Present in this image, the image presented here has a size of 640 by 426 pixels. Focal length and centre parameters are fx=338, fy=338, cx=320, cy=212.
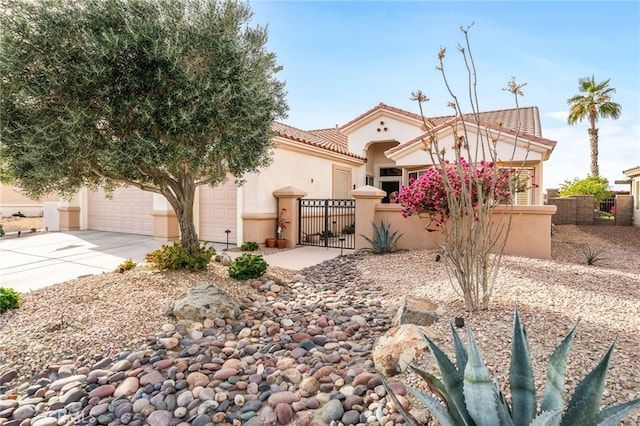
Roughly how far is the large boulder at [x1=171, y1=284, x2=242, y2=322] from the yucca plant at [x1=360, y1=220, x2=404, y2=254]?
206 inches

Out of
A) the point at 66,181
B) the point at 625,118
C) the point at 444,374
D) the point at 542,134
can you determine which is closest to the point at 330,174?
the point at 542,134

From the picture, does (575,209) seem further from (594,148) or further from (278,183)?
(278,183)

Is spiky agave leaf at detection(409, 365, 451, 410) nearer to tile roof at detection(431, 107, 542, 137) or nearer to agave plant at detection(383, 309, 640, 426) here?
agave plant at detection(383, 309, 640, 426)

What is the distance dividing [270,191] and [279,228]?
1.28m

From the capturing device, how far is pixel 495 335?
3.39 m

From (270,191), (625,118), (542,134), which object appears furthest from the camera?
(625,118)

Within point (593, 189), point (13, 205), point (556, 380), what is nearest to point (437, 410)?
point (556, 380)

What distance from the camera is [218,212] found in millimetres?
11844

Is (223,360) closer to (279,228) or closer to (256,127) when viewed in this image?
(256,127)

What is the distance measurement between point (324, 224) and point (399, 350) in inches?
401

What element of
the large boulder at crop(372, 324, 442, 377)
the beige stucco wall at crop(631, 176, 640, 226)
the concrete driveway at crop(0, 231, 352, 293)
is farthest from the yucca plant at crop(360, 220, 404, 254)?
the beige stucco wall at crop(631, 176, 640, 226)

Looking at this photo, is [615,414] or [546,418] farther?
[615,414]

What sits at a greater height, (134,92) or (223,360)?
(134,92)

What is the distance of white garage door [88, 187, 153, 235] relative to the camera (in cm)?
1353
